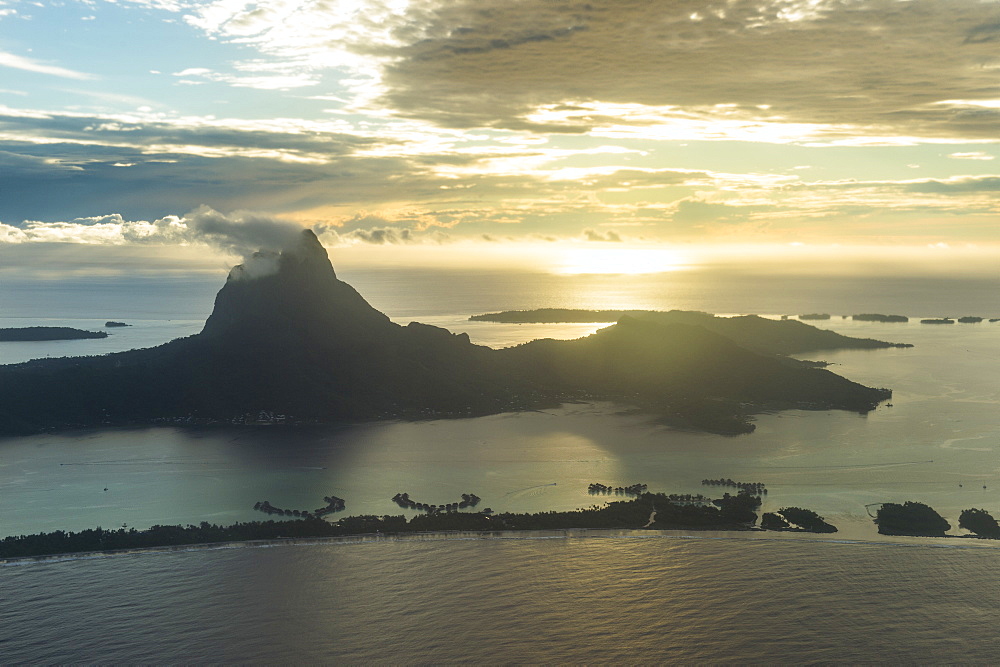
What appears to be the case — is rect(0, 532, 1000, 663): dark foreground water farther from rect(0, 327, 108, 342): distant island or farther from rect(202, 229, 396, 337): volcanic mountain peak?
rect(0, 327, 108, 342): distant island

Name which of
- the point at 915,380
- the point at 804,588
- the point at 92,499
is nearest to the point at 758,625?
the point at 804,588

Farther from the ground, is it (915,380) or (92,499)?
(915,380)

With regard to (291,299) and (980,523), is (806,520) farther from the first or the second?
(291,299)

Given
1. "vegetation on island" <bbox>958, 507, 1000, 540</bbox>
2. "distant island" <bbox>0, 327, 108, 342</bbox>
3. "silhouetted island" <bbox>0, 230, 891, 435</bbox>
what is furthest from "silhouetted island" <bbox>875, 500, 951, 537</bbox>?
"distant island" <bbox>0, 327, 108, 342</bbox>

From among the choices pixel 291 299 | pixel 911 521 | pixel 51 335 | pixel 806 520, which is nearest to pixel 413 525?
pixel 806 520

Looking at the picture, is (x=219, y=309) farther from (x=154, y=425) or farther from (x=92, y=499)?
(x=92, y=499)

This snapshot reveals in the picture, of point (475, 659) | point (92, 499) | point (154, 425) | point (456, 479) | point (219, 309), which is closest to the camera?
point (475, 659)

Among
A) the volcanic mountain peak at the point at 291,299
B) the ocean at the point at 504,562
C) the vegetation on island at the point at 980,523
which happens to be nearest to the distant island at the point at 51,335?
the volcanic mountain peak at the point at 291,299
